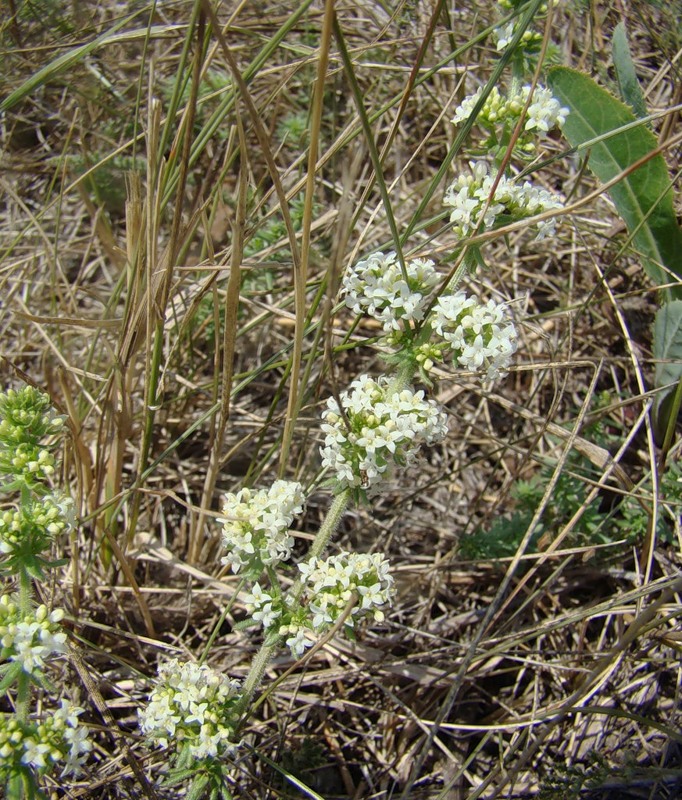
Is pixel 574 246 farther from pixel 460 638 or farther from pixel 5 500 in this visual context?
pixel 5 500

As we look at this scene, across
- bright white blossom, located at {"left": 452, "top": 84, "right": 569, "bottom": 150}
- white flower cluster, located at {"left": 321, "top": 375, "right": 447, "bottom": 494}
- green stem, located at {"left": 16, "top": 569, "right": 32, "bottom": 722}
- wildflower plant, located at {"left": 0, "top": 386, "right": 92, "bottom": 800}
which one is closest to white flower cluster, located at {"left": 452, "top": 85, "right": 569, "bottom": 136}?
bright white blossom, located at {"left": 452, "top": 84, "right": 569, "bottom": 150}

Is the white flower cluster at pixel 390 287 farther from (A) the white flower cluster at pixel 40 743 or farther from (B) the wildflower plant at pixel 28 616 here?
(A) the white flower cluster at pixel 40 743

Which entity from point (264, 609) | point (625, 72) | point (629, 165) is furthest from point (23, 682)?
point (625, 72)

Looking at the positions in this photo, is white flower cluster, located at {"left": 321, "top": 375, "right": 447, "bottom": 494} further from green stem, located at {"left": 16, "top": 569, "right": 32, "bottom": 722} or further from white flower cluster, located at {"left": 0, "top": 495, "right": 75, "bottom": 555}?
green stem, located at {"left": 16, "top": 569, "right": 32, "bottom": 722}

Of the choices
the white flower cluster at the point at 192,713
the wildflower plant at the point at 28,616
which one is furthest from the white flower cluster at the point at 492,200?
the white flower cluster at the point at 192,713

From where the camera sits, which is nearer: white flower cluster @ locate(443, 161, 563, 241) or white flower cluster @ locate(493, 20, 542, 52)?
white flower cluster @ locate(443, 161, 563, 241)

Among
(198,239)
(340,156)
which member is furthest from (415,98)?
(198,239)
